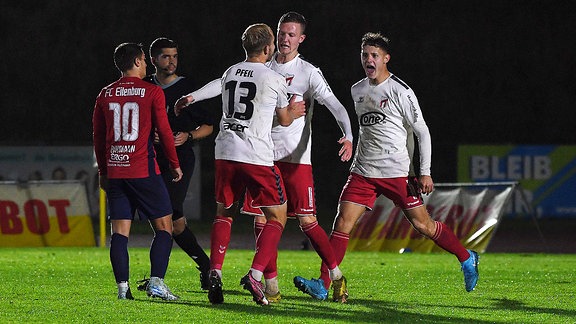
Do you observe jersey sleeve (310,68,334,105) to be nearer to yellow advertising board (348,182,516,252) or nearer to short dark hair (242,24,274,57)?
short dark hair (242,24,274,57)

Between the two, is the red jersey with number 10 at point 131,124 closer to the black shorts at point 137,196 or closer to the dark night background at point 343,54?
the black shorts at point 137,196

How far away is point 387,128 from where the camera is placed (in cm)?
1023

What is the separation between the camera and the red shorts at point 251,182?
9180 millimetres

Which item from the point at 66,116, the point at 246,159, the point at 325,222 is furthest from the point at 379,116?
the point at 66,116

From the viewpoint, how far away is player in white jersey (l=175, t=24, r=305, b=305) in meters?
9.14

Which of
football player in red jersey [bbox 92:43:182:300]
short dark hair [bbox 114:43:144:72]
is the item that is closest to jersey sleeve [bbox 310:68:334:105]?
football player in red jersey [bbox 92:43:182:300]

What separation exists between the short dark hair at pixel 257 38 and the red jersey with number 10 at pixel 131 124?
0.83 meters

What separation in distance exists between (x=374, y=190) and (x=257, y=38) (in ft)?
6.28

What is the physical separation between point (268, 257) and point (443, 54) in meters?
30.7

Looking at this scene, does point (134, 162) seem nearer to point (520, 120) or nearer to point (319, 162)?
point (319, 162)

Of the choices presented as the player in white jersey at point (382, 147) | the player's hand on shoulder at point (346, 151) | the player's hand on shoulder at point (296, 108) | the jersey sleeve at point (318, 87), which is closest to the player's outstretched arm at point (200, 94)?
the player's hand on shoulder at point (296, 108)

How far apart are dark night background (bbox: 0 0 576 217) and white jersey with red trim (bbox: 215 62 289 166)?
2686 centimetres

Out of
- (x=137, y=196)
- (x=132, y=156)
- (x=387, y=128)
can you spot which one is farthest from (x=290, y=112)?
(x=137, y=196)

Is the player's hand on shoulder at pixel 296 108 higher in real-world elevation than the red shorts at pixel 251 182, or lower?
higher
